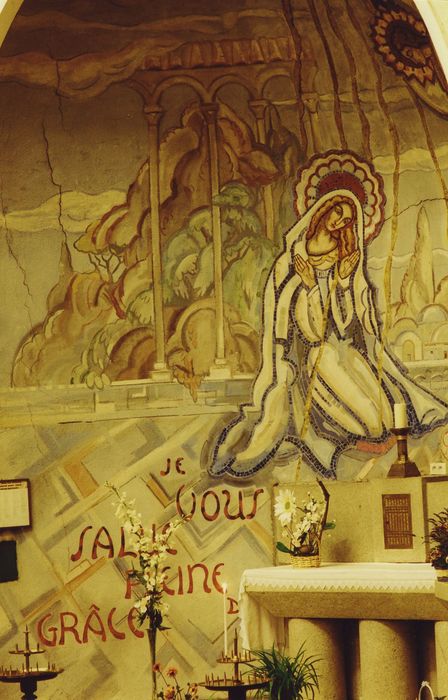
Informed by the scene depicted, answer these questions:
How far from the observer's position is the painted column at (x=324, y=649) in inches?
367

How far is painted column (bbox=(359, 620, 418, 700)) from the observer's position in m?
9.08

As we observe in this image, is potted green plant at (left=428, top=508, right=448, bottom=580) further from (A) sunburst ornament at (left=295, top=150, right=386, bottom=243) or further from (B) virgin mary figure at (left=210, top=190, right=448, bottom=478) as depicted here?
(A) sunburst ornament at (left=295, top=150, right=386, bottom=243)

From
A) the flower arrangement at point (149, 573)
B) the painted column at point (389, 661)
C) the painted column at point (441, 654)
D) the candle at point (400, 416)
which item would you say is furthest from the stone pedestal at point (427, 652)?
the flower arrangement at point (149, 573)

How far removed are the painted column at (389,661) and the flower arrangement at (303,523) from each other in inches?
27.9

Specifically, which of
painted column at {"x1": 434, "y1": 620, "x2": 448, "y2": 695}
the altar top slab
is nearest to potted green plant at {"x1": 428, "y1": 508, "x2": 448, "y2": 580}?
the altar top slab

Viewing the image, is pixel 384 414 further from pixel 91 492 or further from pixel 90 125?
pixel 90 125

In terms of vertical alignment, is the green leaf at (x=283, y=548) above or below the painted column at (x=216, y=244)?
below

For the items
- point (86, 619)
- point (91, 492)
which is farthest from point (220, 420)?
point (86, 619)

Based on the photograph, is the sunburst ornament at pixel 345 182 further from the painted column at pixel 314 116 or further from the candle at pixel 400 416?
the candle at pixel 400 416

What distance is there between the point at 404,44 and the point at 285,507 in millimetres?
3452

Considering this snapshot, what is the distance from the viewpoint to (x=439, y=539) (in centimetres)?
841

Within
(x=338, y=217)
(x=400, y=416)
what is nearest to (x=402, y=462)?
(x=400, y=416)

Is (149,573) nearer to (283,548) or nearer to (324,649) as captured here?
(283,548)

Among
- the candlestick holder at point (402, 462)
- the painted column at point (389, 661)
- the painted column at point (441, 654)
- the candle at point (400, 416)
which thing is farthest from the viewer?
the candle at point (400, 416)
